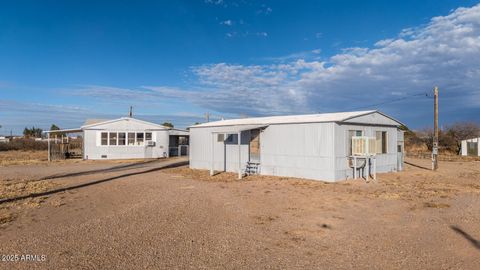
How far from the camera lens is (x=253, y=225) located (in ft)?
21.6

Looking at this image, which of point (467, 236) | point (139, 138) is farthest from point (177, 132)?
point (467, 236)

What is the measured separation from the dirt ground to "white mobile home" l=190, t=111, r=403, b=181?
2.29 meters

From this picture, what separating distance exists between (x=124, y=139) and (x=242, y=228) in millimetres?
22095

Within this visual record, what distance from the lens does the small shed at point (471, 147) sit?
95.1 feet

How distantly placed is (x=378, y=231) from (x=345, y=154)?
296 inches

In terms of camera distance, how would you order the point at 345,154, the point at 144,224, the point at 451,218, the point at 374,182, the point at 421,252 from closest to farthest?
the point at 421,252, the point at 144,224, the point at 451,218, the point at 374,182, the point at 345,154

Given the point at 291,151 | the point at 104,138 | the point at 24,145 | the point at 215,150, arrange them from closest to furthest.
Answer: the point at 291,151 → the point at 215,150 → the point at 104,138 → the point at 24,145

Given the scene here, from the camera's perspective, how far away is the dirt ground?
15.3ft

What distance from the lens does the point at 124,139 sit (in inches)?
1041

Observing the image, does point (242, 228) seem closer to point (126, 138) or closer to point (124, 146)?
point (124, 146)

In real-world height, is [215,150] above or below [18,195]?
above

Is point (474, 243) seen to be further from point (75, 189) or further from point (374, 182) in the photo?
point (75, 189)

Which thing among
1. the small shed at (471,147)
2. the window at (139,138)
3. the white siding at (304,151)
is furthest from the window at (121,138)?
the small shed at (471,147)

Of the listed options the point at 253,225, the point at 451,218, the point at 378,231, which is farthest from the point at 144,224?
the point at 451,218
